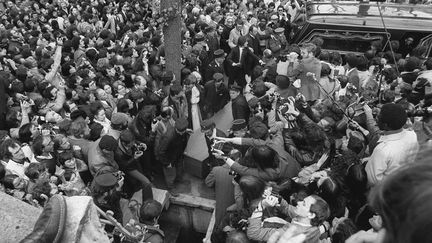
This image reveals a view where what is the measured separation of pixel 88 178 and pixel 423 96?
176 inches

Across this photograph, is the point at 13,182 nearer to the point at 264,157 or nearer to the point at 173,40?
the point at 264,157

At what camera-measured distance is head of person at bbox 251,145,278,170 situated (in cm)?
411

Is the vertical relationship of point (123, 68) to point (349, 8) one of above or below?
below

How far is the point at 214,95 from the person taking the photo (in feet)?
21.8

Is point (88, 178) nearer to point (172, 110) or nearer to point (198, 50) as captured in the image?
point (172, 110)

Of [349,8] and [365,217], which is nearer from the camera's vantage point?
[365,217]

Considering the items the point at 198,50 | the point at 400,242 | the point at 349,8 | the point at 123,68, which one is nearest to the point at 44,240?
the point at 400,242

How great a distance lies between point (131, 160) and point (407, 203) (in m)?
4.29

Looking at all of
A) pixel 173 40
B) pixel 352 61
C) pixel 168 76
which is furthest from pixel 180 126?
pixel 352 61

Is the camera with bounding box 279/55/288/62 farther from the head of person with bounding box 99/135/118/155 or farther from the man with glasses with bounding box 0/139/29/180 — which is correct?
the man with glasses with bounding box 0/139/29/180

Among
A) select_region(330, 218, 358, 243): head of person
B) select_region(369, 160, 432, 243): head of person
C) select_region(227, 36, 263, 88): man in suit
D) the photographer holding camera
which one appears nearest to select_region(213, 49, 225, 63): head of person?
select_region(227, 36, 263, 88): man in suit

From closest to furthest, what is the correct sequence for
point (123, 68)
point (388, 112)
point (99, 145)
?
point (388, 112) < point (99, 145) < point (123, 68)

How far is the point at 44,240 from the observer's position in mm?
1707

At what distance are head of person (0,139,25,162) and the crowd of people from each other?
1 cm
